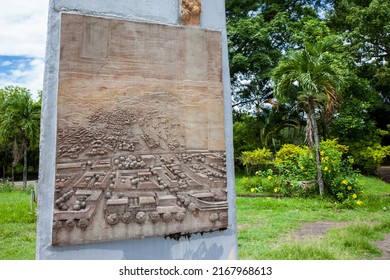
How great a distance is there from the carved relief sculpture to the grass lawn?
104 inches

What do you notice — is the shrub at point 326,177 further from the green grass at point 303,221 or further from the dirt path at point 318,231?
the dirt path at point 318,231

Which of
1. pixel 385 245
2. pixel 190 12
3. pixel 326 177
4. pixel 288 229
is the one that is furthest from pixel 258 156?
pixel 190 12

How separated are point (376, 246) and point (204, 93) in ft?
10.9

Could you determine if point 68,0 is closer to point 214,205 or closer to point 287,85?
point 214,205

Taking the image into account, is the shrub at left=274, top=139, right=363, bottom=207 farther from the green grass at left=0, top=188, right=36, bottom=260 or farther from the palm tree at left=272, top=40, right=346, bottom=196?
the green grass at left=0, top=188, right=36, bottom=260

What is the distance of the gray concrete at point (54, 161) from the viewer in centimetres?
254

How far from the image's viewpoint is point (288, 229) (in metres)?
5.82

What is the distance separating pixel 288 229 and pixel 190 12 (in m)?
4.05

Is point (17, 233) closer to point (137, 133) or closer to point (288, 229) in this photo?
point (137, 133)

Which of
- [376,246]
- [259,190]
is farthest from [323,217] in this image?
[259,190]

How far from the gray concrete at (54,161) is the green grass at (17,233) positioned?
2079 mm

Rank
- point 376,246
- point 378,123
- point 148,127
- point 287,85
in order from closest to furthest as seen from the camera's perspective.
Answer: point 148,127
point 376,246
point 287,85
point 378,123

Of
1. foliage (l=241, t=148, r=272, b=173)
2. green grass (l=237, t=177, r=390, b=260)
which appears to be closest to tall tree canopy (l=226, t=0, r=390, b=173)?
foliage (l=241, t=148, r=272, b=173)

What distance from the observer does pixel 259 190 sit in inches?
397
